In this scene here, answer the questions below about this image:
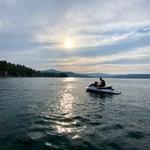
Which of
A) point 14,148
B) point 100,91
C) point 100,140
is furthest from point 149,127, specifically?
point 100,91

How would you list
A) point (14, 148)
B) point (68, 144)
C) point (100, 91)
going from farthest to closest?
1. point (100, 91)
2. point (68, 144)
3. point (14, 148)

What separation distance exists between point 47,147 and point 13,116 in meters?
9.99

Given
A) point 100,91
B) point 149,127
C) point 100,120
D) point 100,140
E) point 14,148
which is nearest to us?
point 14,148

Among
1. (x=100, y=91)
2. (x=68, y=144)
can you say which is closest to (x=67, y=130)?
(x=68, y=144)

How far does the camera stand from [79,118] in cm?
2448

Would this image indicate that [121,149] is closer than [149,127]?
Yes

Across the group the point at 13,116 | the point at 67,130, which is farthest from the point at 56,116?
the point at 67,130

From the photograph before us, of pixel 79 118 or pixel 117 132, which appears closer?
pixel 117 132

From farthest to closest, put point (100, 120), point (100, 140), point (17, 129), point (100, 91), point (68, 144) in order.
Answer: point (100, 91), point (100, 120), point (17, 129), point (100, 140), point (68, 144)

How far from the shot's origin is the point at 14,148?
14758 millimetres

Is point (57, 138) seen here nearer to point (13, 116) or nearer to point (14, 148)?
point (14, 148)

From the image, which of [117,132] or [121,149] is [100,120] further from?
[121,149]

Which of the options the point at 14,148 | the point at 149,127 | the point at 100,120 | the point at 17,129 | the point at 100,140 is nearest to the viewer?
the point at 14,148

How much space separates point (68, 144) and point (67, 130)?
11.3 ft
